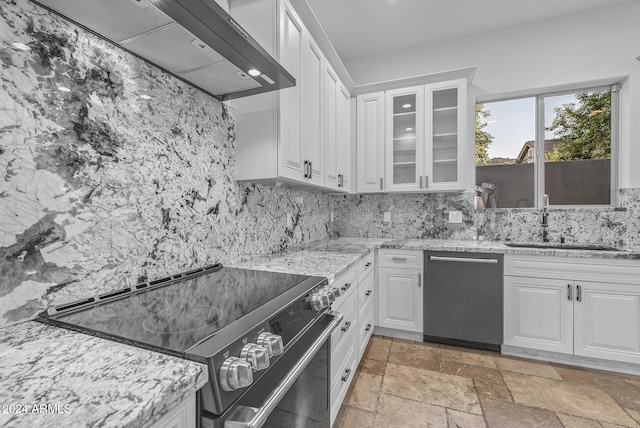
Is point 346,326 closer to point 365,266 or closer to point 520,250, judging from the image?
point 365,266

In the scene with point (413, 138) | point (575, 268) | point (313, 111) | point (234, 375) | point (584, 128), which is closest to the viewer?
point (234, 375)

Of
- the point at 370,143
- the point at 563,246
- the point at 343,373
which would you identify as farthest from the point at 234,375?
the point at 563,246

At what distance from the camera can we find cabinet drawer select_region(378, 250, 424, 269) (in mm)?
2633

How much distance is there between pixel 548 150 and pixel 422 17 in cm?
179

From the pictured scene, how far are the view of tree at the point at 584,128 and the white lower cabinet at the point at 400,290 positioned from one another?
1.78 metres

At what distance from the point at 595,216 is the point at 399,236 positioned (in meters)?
1.72

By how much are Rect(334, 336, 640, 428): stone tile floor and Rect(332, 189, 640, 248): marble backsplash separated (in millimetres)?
1136

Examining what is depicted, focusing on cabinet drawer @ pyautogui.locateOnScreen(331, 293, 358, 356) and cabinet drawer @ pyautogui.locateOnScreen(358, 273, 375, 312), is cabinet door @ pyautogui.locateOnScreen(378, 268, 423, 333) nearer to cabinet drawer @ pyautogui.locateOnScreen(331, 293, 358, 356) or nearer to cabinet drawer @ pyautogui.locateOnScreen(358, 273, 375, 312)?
cabinet drawer @ pyautogui.locateOnScreen(358, 273, 375, 312)

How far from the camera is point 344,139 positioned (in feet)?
9.21

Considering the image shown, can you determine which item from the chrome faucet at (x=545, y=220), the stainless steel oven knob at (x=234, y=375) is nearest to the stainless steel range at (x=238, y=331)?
the stainless steel oven knob at (x=234, y=375)

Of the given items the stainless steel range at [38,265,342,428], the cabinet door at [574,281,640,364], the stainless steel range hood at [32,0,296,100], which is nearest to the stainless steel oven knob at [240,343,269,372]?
the stainless steel range at [38,265,342,428]

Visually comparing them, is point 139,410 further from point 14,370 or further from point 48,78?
point 48,78

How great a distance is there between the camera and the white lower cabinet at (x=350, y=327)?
5.09 ft

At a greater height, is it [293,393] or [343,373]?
[293,393]
